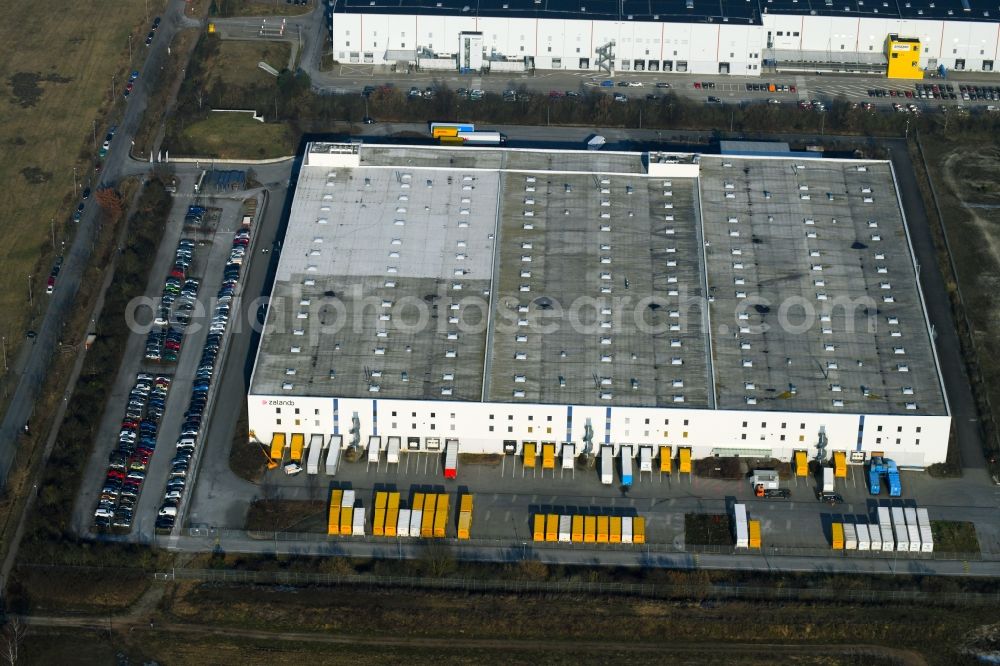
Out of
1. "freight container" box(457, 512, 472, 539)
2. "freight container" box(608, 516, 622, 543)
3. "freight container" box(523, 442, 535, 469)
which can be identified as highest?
"freight container" box(523, 442, 535, 469)

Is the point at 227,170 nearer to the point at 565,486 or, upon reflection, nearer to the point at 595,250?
the point at 595,250

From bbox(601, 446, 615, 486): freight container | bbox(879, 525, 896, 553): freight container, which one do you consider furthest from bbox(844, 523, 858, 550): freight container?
bbox(601, 446, 615, 486): freight container

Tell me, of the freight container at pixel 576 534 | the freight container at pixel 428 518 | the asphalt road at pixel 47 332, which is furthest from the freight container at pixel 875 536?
the asphalt road at pixel 47 332

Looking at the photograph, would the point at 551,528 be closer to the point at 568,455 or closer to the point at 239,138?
the point at 568,455

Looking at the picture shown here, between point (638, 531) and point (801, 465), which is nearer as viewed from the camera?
point (638, 531)

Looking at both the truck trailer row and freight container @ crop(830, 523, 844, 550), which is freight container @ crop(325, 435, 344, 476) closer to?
the truck trailer row

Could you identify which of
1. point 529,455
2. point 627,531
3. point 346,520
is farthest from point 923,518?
point 346,520
